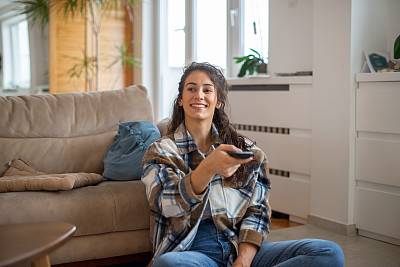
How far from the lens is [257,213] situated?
1.82 metres

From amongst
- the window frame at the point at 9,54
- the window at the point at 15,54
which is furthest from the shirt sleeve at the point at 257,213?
the window frame at the point at 9,54

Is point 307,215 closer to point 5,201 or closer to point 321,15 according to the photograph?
point 321,15

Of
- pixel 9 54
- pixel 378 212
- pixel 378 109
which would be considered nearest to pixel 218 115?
pixel 378 109

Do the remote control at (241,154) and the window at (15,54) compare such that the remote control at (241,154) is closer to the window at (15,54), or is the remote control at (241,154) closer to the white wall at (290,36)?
the white wall at (290,36)

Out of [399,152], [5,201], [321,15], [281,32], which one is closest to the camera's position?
[5,201]

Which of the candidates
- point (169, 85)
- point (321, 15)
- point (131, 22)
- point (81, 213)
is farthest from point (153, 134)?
point (131, 22)

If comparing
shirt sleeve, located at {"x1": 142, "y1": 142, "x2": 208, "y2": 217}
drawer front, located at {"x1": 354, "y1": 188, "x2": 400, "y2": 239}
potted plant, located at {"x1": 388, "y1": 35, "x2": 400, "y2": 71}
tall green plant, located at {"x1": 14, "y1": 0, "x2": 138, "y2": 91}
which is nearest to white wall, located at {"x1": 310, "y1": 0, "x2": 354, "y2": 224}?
drawer front, located at {"x1": 354, "y1": 188, "x2": 400, "y2": 239}

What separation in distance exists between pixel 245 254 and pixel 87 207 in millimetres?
821

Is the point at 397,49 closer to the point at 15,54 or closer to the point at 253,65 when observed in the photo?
the point at 253,65

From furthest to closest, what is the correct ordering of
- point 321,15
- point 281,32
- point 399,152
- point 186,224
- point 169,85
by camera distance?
1. point 169,85
2. point 281,32
3. point 321,15
4. point 399,152
5. point 186,224

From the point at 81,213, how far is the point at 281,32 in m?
2.25

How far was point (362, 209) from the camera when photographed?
9.91ft

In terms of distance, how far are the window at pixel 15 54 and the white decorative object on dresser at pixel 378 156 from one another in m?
6.49

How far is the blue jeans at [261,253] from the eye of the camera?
162cm
